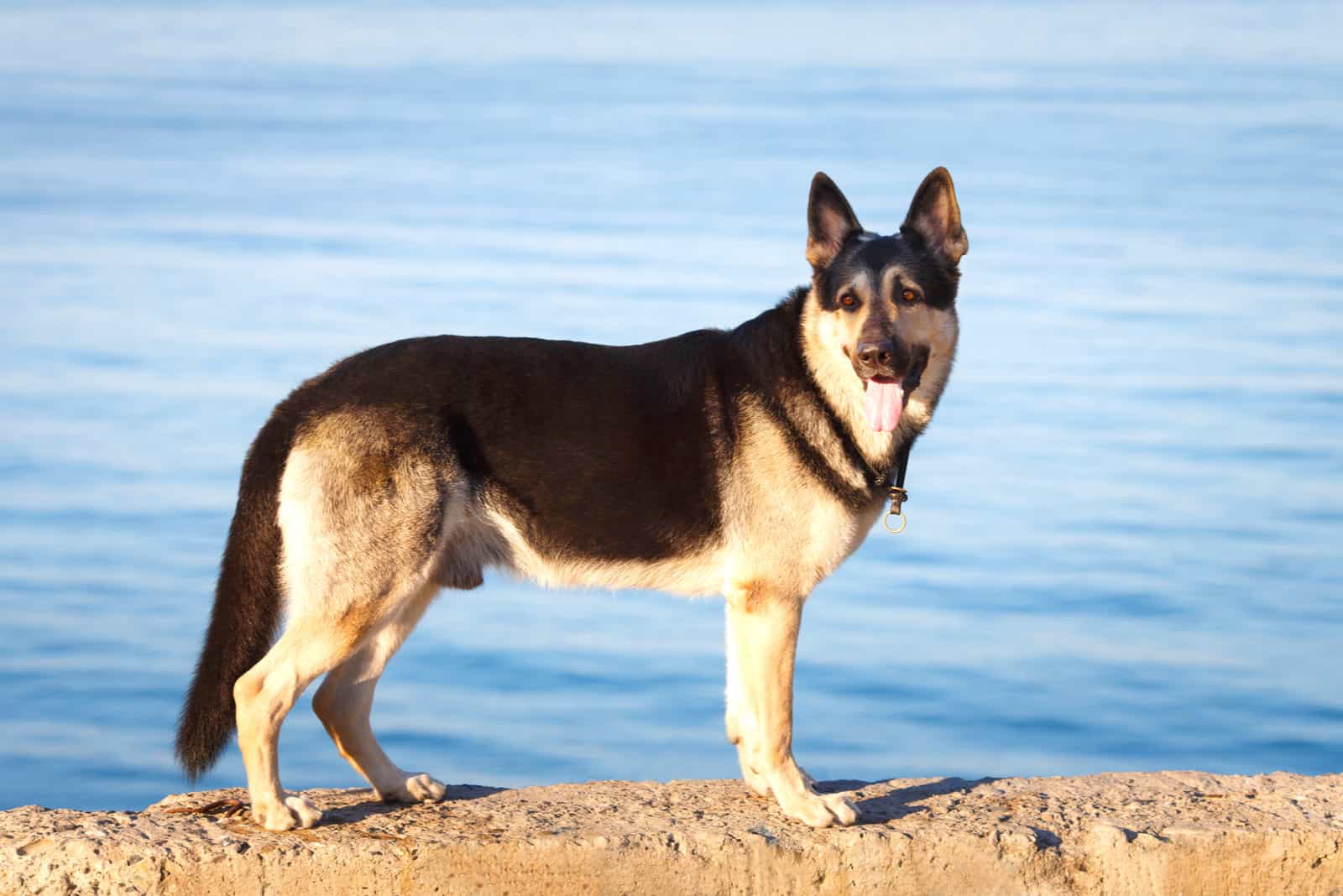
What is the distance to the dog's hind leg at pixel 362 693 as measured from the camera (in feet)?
24.6

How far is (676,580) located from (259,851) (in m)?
2.16

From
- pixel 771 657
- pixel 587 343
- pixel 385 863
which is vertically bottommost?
pixel 385 863

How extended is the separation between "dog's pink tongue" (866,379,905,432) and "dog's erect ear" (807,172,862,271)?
0.69m

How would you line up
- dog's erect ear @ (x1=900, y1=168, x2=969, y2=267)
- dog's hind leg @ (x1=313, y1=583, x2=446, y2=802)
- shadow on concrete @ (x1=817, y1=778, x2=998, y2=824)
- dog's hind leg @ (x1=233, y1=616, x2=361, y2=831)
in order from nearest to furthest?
dog's hind leg @ (x1=233, y1=616, x2=361, y2=831) → dog's hind leg @ (x1=313, y1=583, x2=446, y2=802) → dog's erect ear @ (x1=900, y1=168, x2=969, y2=267) → shadow on concrete @ (x1=817, y1=778, x2=998, y2=824)

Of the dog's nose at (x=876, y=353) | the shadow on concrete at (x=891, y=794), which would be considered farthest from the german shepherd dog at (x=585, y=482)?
the shadow on concrete at (x=891, y=794)

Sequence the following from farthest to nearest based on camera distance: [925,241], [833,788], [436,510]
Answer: [833,788] < [925,241] < [436,510]

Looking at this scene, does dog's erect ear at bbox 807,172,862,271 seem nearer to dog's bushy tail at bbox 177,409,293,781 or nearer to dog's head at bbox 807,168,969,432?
dog's head at bbox 807,168,969,432

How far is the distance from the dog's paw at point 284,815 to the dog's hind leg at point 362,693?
39cm

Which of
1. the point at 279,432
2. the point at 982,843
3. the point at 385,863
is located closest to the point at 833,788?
the point at 982,843

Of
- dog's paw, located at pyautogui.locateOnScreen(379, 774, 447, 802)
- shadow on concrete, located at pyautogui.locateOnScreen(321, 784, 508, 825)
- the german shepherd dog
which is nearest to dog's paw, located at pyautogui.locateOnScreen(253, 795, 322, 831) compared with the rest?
the german shepherd dog

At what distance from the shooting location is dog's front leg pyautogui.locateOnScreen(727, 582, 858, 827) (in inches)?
291

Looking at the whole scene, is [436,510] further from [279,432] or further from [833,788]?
[833,788]

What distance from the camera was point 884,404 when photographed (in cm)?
743

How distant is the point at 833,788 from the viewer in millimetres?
8250
